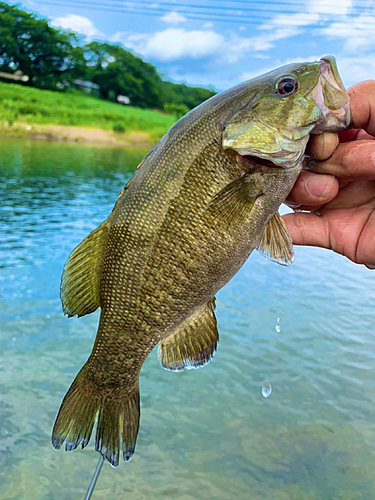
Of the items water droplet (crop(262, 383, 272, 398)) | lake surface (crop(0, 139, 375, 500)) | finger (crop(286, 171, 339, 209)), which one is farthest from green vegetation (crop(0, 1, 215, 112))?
finger (crop(286, 171, 339, 209))

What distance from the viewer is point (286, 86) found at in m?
2.01

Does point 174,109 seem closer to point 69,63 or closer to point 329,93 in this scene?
point 69,63

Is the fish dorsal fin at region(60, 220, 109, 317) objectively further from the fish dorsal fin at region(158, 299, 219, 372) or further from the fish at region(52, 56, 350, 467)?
→ the fish dorsal fin at region(158, 299, 219, 372)

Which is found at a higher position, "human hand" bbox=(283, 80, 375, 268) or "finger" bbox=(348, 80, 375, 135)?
"finger" bbox=(348, 80, 375, 135)

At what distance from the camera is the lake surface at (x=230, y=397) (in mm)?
4805

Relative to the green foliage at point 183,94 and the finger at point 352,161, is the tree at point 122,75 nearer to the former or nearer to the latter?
the green foliage at point 183,94

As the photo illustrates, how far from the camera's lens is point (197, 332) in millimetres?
2189

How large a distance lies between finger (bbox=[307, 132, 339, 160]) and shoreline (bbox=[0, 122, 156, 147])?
39.6 metres

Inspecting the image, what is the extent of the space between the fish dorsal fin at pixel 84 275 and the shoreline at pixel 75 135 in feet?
129

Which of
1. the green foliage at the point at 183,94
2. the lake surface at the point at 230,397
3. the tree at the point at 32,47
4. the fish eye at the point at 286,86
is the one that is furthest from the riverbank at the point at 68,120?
the fish eye at the point at 286,86

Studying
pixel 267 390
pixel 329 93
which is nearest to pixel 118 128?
pixel 267 390

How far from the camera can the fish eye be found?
6.55ft

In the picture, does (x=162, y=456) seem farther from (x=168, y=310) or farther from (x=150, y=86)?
(x=150, y=86)

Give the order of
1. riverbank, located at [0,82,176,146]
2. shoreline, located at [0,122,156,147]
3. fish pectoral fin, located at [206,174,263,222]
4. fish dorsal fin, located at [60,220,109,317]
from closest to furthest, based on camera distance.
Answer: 1. fish pectoral fin, located at [206,174,263,222]
2. fish dorsal fin, located at [60,220,109,317]
3. shoreline, located at [0,122,156,147]
4. riverbank, located at [0,82,176,146]
